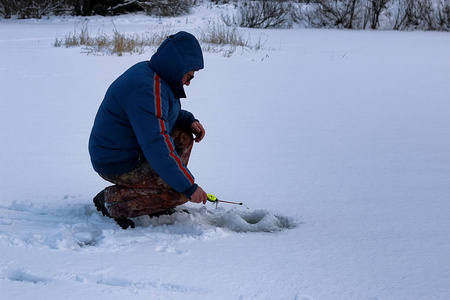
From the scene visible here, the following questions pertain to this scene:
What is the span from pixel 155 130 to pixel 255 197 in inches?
41.4

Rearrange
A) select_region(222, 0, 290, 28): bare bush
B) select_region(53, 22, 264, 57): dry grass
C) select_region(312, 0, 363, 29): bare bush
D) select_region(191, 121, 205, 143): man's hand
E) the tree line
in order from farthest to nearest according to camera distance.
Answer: select_region(312, 0, 363, 29): bare bush
the tree line
select_region(222, 0, 290, 28): bare bush
select_region(53, 22, 264, 57): dry grass
select_region(191, 121, 205, 143): man's hand

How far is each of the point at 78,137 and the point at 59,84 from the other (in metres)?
2.25

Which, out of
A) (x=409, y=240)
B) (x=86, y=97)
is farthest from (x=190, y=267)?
Answer: (x=86, y=97)

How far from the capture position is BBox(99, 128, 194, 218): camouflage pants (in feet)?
8.50

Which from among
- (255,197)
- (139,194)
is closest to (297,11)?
(255,197)

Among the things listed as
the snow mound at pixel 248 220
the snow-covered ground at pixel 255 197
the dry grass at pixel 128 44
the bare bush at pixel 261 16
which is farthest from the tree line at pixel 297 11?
the snow mound at pixel 248 220

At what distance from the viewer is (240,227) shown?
8.63 feet

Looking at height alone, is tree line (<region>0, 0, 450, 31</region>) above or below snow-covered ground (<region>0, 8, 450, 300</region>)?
above

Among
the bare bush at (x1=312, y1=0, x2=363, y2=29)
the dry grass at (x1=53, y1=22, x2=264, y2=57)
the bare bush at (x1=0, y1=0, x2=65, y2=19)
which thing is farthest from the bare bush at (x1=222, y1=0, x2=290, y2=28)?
the bare bush at (x1=0, y1=0, x2=65, y2=19)

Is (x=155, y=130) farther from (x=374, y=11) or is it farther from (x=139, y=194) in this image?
(x=374, y=11)

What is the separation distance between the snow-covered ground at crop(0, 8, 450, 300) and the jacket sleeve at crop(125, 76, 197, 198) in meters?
0.34

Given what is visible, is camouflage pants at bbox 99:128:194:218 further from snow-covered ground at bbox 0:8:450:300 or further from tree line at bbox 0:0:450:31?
tree line at bbox 0:0:450:31

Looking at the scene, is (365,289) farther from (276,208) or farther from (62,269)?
(62,269)

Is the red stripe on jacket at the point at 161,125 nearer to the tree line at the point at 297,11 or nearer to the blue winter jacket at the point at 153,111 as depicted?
the blue winter jacket at the point at 153,111
